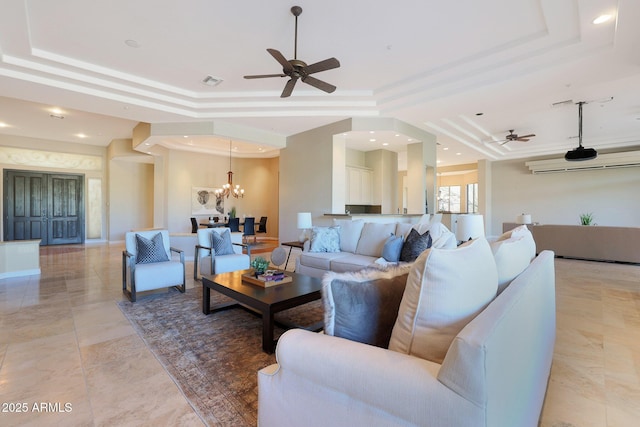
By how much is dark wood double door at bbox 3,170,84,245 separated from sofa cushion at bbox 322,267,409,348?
10.9 metres

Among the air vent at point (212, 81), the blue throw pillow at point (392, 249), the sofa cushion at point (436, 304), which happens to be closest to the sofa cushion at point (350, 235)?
the blue throw pillow at point (392, 249)

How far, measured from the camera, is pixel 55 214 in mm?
8891

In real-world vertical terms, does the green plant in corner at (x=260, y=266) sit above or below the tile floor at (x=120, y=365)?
above

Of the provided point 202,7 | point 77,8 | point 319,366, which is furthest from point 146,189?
point 319,366

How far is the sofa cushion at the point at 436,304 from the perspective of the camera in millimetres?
1114

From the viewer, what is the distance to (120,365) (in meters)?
2.23

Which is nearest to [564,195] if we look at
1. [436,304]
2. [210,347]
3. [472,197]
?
[472,197]

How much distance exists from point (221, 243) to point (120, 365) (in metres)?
2.42

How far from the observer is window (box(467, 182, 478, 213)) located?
44.4 feet

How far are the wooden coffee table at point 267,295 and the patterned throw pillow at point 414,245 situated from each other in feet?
4.16

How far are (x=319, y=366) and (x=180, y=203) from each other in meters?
9.23

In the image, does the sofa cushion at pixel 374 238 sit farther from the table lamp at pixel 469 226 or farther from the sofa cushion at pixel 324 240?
the table lamp at pixel 469 226

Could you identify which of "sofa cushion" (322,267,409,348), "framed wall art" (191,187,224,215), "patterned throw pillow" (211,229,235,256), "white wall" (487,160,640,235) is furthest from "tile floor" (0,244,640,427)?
"white wall" (487,160,640,235)

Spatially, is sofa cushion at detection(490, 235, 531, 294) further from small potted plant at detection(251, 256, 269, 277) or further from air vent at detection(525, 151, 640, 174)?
air vent at detection(525, 151, 640, 174)
